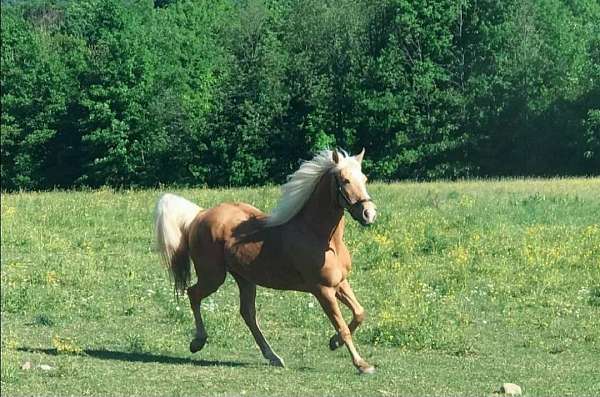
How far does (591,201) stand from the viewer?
28.7m

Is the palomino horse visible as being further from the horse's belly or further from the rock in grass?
the rock in grass

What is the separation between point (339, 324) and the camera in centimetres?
1112

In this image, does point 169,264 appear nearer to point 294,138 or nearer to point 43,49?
point 294,138

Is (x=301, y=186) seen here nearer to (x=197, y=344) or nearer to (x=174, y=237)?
(x=174, y=237)

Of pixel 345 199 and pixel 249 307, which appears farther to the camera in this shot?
pixel 249 307

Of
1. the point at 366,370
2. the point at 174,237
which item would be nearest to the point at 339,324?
A: the point at 366,370

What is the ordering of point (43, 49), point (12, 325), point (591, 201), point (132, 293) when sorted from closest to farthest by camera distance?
point (12, 325), point (132, 293), point (591, 201), point (43, 49)

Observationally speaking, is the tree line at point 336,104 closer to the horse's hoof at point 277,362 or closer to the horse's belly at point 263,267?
the horse's belly at point 263,267

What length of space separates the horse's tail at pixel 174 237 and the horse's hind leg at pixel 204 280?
0.29 metres

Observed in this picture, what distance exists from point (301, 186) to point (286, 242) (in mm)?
612

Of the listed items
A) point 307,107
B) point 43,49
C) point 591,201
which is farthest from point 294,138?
point 591,201

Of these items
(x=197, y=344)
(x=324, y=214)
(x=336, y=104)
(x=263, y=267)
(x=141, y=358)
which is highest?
(x=324, y=214)

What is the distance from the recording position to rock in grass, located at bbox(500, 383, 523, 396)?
9.89 meters

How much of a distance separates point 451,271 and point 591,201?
442 inches
